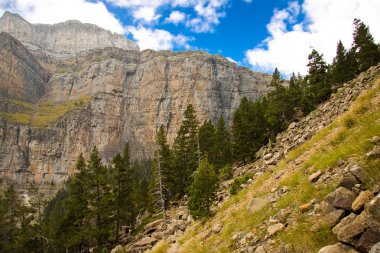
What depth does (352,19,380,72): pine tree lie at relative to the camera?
48.1m

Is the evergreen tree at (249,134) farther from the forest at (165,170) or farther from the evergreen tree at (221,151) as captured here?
the evergreen tree at (221,151)

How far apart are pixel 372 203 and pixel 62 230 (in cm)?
5270

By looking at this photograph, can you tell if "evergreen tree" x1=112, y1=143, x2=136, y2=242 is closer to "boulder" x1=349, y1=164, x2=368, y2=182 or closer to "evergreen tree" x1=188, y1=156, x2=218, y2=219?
"evergreen tree" x1=188, y1=156, x2=218, y2=219

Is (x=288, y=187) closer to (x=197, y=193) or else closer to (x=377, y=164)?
(x=377, y=164)

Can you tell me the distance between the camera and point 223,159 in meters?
55.8

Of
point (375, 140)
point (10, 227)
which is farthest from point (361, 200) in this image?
point (10, 227)

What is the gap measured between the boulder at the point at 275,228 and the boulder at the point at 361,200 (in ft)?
7.55

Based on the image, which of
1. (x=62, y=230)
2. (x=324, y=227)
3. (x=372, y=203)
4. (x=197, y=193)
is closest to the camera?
(x=372, y=203)

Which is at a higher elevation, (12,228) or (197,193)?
(197,193)

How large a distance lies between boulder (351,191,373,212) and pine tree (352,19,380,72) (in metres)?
47.4

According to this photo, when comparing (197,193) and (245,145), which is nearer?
(197,193)

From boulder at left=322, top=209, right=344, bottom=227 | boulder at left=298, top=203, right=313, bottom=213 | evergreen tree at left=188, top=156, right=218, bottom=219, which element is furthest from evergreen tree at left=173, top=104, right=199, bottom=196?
boulder at left=322, top=209, right=344, bottom=227

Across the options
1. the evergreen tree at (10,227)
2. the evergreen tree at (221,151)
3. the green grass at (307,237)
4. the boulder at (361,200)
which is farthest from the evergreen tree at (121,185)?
the boulder at (361,200)

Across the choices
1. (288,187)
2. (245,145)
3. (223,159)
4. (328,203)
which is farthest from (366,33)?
(328,203)
